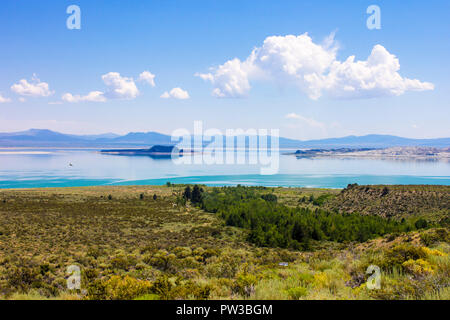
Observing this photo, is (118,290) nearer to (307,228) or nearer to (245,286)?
(245,286)

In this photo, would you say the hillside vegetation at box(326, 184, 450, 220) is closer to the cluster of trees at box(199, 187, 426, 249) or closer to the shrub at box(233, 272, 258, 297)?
the cluster of trees at box(199, 187, 426, 249)

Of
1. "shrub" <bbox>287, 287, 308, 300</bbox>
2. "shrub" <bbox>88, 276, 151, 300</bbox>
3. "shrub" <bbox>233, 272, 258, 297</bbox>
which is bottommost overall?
"shrub" <bbox>88, 276, 151, 300</bbox>

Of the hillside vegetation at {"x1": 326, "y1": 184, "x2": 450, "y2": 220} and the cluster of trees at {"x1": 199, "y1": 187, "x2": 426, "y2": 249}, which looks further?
the hillside vegetation at {"x1": 326, "y1": 184, "x2": 450, "y2": 220}

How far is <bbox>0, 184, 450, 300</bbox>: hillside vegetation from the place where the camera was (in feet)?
26.4

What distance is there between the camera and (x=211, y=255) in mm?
18172

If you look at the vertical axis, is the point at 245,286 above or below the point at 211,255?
above

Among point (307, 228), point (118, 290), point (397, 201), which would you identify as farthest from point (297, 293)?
point (397, 201)

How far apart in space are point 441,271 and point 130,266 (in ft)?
44.4

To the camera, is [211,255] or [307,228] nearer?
[211,255]

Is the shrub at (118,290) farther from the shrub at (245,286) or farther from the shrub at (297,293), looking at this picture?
the shrub at (297,293)

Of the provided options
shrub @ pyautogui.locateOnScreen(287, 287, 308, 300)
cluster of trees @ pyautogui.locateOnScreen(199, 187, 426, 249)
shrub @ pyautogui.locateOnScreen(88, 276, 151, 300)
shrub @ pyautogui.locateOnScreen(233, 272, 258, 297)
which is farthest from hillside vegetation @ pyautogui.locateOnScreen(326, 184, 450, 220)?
shrub @ pyautogui.locateOnScreen(88, 276, 151, 300)

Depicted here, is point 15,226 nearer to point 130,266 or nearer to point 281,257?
point 130,266

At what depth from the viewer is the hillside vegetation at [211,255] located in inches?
316
